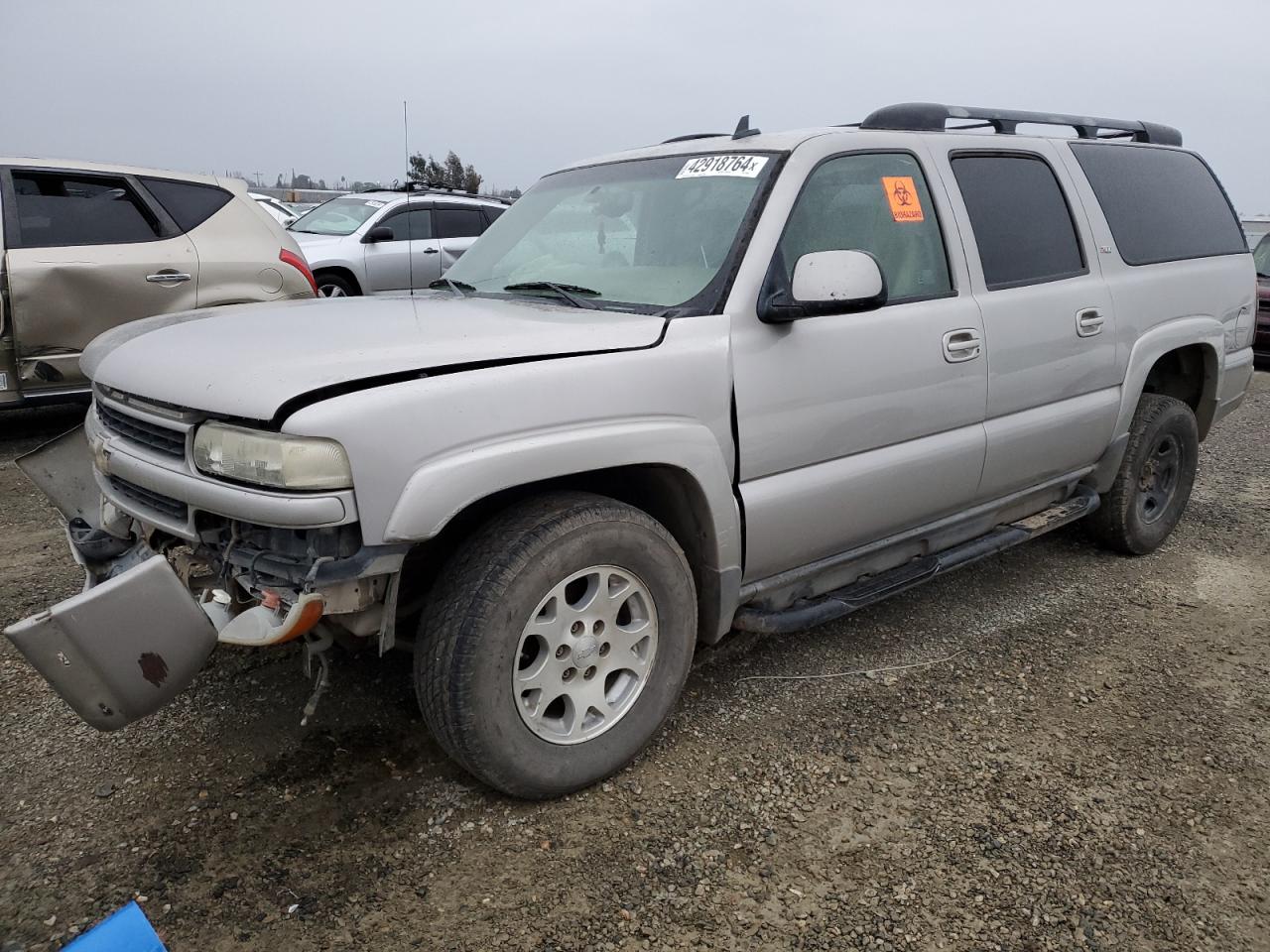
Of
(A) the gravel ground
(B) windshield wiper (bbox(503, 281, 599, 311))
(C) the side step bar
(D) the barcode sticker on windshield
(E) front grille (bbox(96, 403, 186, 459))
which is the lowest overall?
(A) the gravel ground

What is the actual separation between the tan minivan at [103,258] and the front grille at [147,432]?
136 inches

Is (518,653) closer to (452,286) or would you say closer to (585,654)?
(585,654)

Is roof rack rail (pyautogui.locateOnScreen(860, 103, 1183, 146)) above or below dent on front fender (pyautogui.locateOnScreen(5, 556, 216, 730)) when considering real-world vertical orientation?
above

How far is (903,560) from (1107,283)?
59.7 inches

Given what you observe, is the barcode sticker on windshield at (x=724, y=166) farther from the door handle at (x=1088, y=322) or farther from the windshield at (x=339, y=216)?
the windshield at (x=339, y=216)

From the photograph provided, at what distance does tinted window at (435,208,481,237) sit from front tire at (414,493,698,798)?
8.62 m

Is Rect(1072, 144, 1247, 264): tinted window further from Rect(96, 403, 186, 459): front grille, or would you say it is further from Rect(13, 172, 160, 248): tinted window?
Rect(13, 172, 160, 248): tinted window

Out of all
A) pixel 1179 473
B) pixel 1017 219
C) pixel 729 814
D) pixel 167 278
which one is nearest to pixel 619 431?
pixel 729 814

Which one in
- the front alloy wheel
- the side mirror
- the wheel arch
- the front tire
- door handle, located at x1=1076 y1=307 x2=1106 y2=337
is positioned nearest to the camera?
the front tire

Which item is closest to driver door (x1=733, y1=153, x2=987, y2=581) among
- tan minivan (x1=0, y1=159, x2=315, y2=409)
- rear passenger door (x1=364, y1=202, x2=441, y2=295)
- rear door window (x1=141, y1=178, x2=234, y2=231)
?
tan minivan (x1=0, y1=159, x2=315, y2=409)

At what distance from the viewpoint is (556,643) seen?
250cm

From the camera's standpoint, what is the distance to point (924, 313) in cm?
320

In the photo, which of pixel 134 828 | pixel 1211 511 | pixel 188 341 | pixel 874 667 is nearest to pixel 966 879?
pixel 874 667

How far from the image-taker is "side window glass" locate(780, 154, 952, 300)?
119 inches
